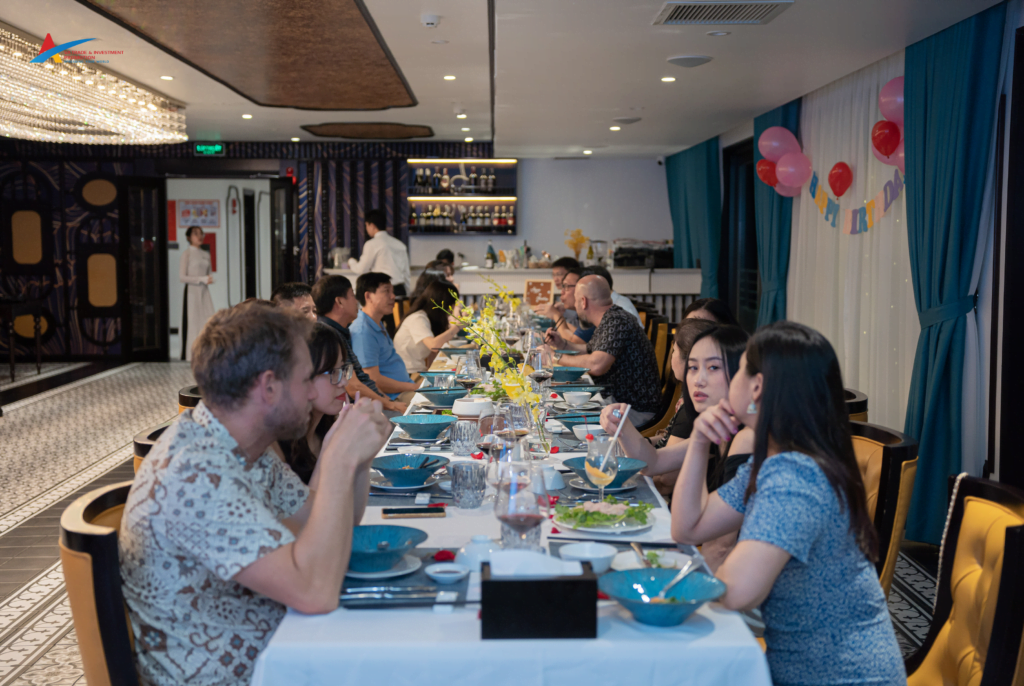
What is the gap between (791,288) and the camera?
8125mm

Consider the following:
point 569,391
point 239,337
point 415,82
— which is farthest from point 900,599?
point 415,82

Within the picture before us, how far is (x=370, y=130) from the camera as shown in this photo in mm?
10953

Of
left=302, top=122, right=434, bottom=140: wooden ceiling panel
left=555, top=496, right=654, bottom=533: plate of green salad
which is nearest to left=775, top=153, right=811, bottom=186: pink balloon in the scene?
left=302, top=122, right=434, bottom=140: wooden ceiling panel

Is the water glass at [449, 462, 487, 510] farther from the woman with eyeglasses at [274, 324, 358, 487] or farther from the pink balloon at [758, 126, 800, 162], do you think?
the pink balloon at [758, 126, 800, 162]

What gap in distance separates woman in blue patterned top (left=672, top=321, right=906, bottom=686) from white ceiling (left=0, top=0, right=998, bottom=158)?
342cm

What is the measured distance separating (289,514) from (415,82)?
20.6 ft

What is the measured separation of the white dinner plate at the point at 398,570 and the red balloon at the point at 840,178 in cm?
583

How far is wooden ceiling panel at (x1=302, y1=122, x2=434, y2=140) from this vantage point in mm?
10500

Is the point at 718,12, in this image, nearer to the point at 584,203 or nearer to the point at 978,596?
the point at 978,596

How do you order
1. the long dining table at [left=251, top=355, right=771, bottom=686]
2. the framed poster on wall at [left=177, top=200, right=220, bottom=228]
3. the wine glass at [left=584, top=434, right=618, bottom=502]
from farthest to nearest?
the framed poster on wall at [left=177, top=200, right=220, bottom=228] < the wine glass at [left=584, top=434, right=618, bottom=502] < the long dining table at [left=251, top=355, right=771, bottom=686]

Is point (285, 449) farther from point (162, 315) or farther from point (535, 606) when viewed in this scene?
point (162, 315)

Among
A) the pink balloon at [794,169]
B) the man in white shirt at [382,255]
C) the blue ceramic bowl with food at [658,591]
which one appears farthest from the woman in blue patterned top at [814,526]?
the man in white shirt at [382,255]

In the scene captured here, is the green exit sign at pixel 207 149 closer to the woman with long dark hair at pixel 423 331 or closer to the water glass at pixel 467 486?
the woman with long dark hair at pixel 423 331

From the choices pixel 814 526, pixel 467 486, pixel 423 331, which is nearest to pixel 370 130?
pixel 423 331
